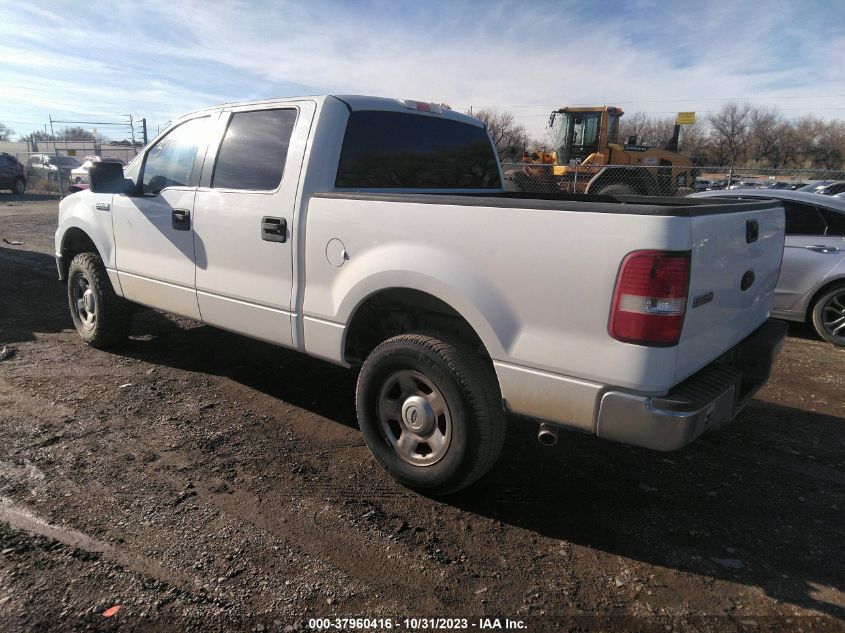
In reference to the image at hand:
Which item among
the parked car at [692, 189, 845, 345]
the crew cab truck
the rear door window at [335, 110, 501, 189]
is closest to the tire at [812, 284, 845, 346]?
the parked car at [692, 189, 845, 345]

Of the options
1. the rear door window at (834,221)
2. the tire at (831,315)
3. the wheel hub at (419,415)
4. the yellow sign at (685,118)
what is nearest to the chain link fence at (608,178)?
the yellow sign at (685,118)

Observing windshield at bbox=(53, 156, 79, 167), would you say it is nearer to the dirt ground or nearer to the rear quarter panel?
the dirt ground

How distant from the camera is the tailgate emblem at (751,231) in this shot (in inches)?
113

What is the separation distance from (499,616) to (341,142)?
269 centimetres

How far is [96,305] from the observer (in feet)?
17.1

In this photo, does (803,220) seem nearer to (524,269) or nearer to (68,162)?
(524,269)

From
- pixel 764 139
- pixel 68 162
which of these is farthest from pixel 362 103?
pixel 764 139

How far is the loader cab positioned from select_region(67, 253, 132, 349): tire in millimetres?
15028

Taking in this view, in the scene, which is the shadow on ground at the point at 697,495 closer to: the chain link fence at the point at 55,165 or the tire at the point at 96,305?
the tire at the point at 96,305

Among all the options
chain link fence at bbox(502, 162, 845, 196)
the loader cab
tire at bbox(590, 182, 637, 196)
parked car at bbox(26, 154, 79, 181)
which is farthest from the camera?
parked car at bbox(26, 154, 79, 181)

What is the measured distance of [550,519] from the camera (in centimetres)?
301

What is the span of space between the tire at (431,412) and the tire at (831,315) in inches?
193

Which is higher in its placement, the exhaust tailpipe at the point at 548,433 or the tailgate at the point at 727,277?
the tailgate at the point at 727,277

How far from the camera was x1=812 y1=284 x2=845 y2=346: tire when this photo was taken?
6008 mm
